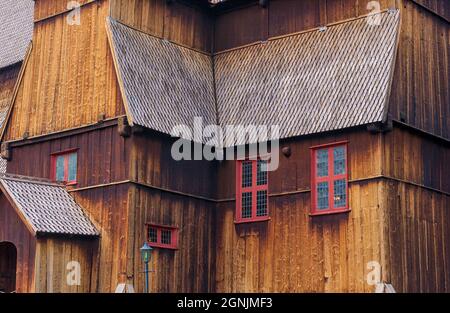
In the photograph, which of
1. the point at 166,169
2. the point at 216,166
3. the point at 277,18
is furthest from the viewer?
the point at 277,18

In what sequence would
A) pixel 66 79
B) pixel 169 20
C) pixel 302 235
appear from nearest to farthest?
pixel 302 235
pixel 66 79
pixel 169 20

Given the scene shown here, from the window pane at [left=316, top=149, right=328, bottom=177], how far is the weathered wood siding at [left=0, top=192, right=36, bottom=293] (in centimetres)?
977

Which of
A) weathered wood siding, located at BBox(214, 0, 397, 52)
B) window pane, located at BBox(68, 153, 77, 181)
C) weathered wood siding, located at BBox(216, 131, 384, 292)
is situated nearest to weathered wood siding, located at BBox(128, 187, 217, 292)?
weathered wood siding, located at BBox(216, 131, 384, 292)

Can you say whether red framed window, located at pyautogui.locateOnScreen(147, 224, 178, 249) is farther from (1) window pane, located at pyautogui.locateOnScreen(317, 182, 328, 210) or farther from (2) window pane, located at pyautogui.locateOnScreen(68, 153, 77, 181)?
(1) window pane, located at pyautogui.locateOnScreen(317, 182, 328, 210)

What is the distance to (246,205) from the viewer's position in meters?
34.3

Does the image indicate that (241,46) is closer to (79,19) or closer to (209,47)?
(209,47)

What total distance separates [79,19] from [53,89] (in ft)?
8.99

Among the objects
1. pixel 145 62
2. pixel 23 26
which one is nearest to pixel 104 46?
pixel 145 62

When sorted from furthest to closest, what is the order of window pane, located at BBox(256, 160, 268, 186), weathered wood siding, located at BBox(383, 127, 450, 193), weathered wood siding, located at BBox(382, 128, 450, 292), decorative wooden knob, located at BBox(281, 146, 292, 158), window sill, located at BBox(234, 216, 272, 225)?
window pane, located at BBox(256, 160, 268, 186)
window sill, located at BBox(234, 216, 272, 225)
decorative wooden knob, located at BBox(281, 146, 292, 158)
weathered wood siding, located at BBox(383, 127, 450, 193)
weathered wood siding, located at BBox(382, 128, 450, 292)

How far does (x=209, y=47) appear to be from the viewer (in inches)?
1487

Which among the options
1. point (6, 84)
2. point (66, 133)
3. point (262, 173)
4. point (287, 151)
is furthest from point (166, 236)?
point (6, 84)

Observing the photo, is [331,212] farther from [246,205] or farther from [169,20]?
[169,20]

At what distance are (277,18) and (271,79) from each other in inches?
94.3

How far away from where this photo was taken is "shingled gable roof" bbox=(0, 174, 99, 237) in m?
31.1
